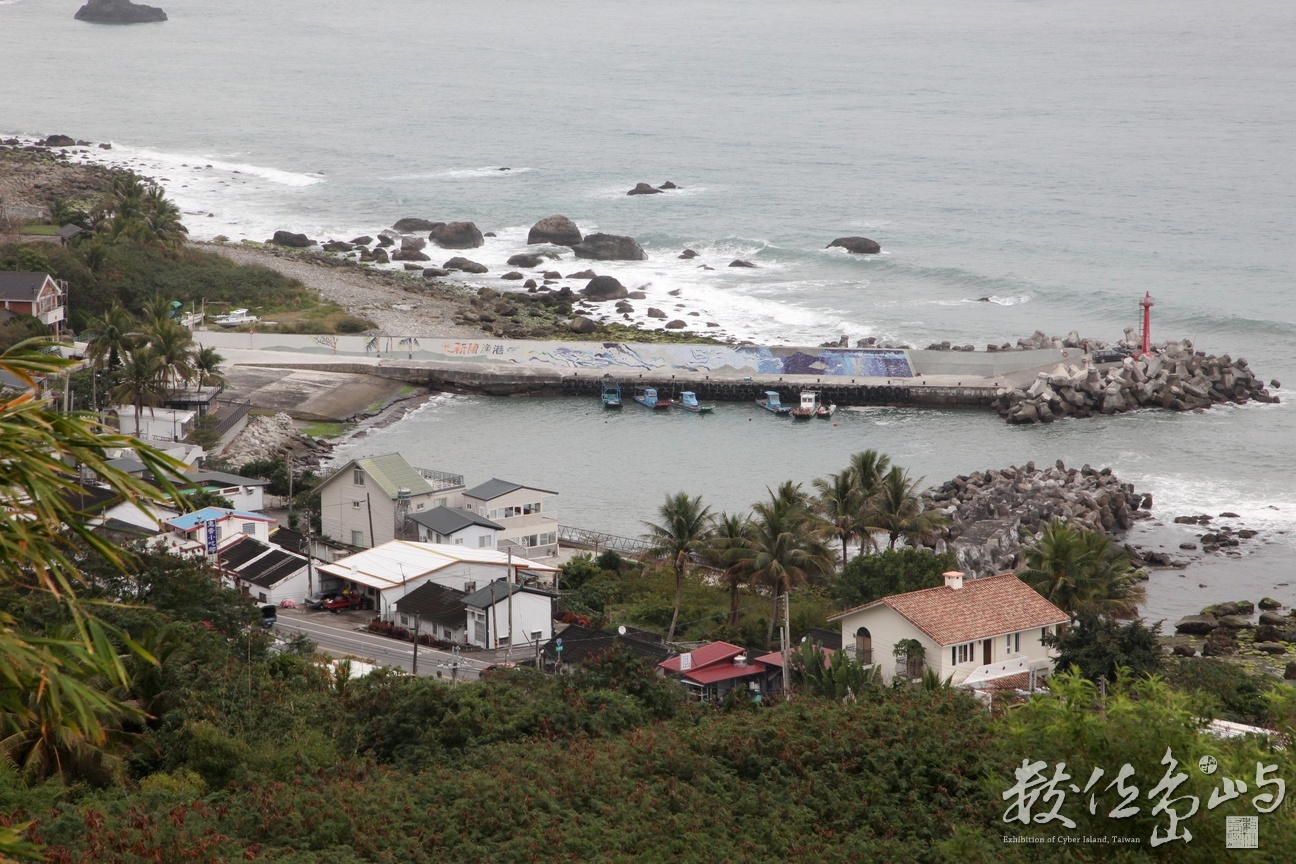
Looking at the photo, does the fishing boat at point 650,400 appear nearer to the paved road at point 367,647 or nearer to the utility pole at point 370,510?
the utility pole at point 370,510

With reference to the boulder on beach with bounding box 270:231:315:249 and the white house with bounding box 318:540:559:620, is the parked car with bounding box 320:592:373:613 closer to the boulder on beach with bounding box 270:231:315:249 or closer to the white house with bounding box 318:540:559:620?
the white house with bounding box 318:540:559:620

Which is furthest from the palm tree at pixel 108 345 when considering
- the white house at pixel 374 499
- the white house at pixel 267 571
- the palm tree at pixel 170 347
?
the white house at pixel 267 571

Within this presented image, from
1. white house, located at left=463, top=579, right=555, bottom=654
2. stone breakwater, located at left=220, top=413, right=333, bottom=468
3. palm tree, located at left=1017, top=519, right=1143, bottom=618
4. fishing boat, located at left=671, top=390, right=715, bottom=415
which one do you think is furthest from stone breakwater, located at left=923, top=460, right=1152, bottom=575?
stone breakwater, located at left=220, top=413, right=333, bottom=468

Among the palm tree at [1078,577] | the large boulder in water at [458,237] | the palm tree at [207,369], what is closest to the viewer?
the palm tree at [1078,577]

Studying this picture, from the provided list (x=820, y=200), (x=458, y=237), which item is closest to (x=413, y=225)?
(x=458, y=237)

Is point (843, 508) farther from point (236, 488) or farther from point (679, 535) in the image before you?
point (236, 488)

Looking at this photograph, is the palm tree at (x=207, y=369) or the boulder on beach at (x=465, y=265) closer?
the palm tree at (x=207, y=369)

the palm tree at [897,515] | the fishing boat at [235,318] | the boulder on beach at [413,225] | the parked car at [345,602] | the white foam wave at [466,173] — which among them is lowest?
the parked car at [345,602]

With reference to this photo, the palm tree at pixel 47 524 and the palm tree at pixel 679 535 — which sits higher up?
the palm tree at pixel 47 524
